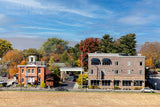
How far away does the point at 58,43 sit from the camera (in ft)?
514

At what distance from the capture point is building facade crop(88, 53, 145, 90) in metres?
57.6

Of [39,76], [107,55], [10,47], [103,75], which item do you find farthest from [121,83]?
[10,47]

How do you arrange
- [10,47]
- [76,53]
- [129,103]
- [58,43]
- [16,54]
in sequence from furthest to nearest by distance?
[58,43] → [10,47] → [76,53] → [16,54] → [129,103]

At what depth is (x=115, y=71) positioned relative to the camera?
2285 inches

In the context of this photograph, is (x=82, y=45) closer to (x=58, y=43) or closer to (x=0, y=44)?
(x=0, y=44)

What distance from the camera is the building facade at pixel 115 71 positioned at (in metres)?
57.6

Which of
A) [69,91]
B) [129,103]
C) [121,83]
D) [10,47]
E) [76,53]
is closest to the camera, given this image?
[129,103]

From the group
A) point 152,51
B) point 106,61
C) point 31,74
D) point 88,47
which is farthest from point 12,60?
point 152,51

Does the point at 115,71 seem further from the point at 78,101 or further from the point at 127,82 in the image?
the point at 78,101

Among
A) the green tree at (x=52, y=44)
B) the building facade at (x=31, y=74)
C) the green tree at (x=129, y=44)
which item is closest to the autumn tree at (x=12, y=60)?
the building facade at (x=31, y=74)

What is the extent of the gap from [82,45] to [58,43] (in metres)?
77.2

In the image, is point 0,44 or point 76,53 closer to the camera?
point 76,53

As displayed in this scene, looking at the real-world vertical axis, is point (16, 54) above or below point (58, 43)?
below

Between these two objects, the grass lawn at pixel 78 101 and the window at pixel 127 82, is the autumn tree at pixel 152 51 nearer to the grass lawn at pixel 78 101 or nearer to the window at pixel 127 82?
the window at pixel 127 82
